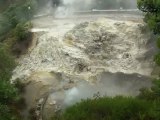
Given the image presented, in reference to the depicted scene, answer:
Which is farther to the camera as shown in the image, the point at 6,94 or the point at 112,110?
the point at 6,94

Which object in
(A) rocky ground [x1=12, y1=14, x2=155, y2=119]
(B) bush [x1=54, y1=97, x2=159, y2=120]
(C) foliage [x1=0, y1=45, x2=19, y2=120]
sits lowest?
(A) rocky ground [x1=12, y1=14, x2=155, y2=119]

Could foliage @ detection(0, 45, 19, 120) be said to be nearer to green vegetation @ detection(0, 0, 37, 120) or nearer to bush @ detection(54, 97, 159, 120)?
green vegetation @ detection(0, 0, 37, 120)

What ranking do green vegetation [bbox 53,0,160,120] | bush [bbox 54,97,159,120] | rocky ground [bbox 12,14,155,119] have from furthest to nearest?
rocky ground [bbox 12,14,155,119], bush [bbox 54,97,159,120], green vegetation [bbox 53,0,160,120]

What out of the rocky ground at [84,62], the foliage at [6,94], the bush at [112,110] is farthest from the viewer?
the rocky ground at [84,62]

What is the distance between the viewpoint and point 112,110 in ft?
79.4

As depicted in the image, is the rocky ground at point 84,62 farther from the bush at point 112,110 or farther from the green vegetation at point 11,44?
the bush at point 112,110

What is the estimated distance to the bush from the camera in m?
23.9

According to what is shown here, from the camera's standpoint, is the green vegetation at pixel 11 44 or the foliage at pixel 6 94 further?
the green vegetation at pixel 11 44

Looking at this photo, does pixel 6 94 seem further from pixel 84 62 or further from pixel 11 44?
pixel 11 44

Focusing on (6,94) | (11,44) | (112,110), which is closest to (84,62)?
(11,44)

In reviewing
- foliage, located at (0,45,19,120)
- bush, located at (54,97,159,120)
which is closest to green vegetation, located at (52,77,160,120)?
bush, located at (54,97,159,120)

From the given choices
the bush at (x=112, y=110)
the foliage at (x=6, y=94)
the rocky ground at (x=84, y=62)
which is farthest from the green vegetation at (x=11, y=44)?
the bush at (x=112, y=110)

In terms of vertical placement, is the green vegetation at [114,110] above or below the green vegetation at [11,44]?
above

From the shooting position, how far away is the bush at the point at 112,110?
23922mm
